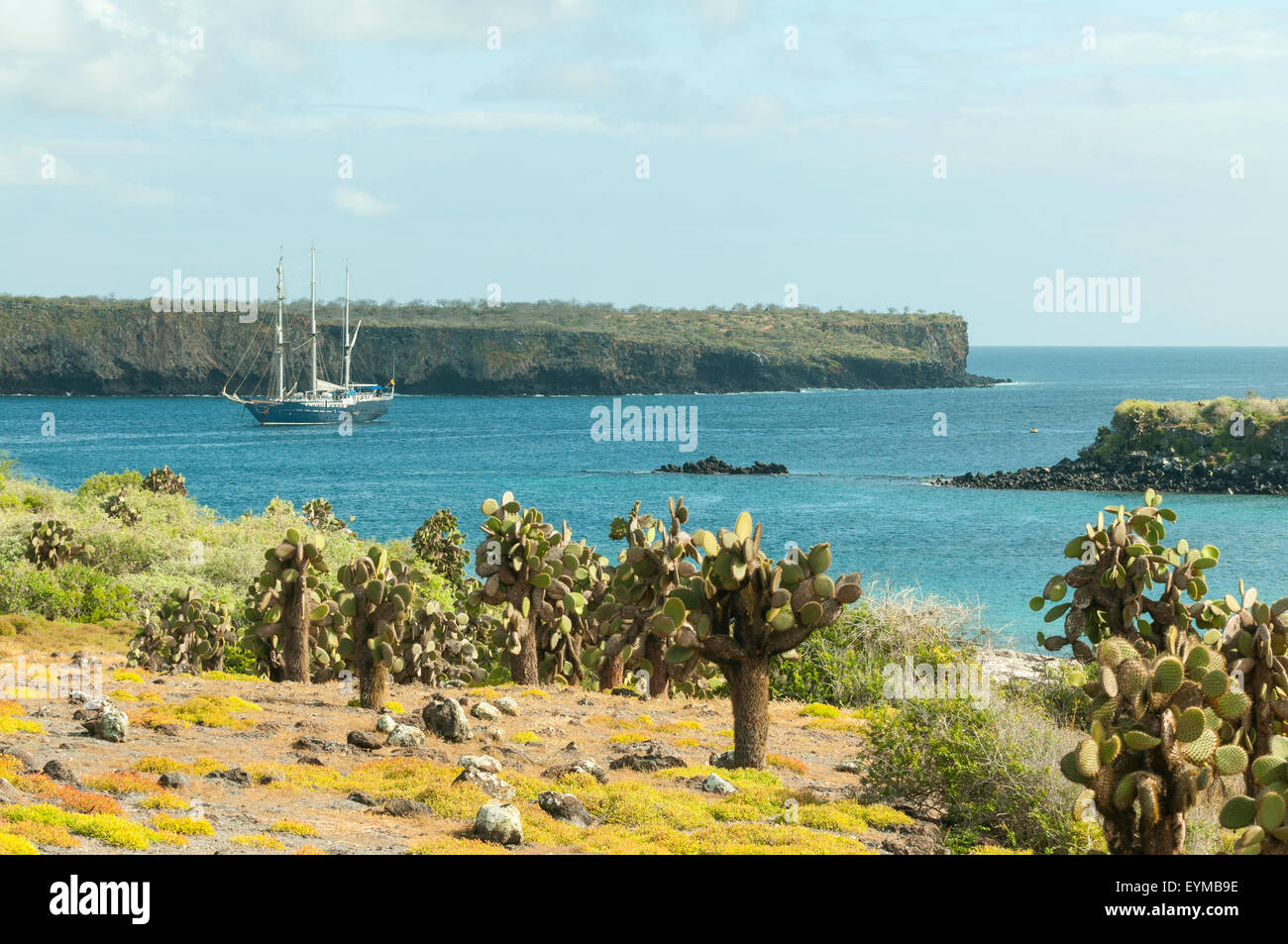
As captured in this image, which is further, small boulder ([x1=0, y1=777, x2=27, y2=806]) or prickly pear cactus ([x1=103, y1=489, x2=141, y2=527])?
prickly pear cactus ([x1=103, y1=489, x2=141, y2=527])

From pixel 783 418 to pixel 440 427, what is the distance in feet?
143

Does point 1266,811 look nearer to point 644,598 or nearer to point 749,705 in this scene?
point 749,705

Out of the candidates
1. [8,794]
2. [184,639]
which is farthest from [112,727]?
[184,639]

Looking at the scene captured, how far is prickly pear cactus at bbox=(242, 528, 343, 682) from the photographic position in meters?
17.5

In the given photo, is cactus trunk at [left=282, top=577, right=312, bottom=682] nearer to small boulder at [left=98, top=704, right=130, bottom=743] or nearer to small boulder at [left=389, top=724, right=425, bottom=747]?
small boulder at [left=98, top=704, right=130, bottom=743]

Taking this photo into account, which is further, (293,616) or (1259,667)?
(293,616)

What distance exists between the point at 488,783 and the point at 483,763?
634 millimetres

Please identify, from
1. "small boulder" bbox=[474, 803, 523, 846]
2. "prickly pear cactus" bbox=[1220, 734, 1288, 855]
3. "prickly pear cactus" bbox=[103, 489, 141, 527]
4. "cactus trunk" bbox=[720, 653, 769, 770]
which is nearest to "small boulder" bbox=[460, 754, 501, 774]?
"small boulder" bbox=[474, 803, 523, 846]

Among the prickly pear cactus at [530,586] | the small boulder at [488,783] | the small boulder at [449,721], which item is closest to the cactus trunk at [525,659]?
the prickly pear cactus at [530,586]

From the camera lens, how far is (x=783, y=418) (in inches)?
6083

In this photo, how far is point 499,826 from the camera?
9.63 m

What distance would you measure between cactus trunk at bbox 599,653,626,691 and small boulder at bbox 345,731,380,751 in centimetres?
660
